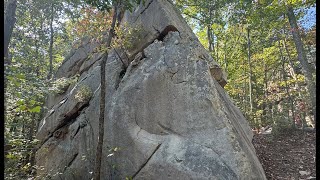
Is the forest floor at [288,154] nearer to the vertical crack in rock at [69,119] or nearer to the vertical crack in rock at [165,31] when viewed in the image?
the vertical crack in rock at [165,31]

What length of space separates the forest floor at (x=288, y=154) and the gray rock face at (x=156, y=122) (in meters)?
1.93

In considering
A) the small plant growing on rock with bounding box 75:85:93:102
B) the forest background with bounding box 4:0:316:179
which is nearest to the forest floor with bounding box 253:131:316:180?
the forest background with bounding box 4:0:316:179

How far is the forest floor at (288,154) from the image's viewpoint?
403 inches

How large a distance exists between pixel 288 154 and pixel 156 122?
290 inches

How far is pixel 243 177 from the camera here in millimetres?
7309

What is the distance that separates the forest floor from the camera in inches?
403

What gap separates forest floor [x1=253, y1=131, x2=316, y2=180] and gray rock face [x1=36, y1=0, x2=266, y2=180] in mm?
1931

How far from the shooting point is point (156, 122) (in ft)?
29.0

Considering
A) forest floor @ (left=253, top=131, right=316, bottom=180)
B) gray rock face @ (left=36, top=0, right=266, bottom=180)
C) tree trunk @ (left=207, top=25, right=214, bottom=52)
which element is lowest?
forest floor @ (left=253, top=131, right=316, bottom=180)

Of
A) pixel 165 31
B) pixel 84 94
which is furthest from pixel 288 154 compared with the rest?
pixel 84 94

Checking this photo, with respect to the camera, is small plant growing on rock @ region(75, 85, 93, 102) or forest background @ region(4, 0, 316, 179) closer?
small plant growing on rock @ region(75, 85, 93, 102)

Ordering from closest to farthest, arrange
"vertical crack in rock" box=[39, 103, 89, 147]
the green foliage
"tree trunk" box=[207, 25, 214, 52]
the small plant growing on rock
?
the green foliage
the small plant growing on rock
"vertical crack in rock" box=[39, 103, 89, 147]
"tree trunk" box=[207, 25, 214, 52]

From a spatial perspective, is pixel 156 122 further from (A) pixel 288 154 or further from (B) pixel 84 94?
(A) pixel 288 154

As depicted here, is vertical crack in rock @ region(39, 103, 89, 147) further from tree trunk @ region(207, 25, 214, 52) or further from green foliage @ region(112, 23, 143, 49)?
tree trunk @ region(207, 25, 214, 52)
